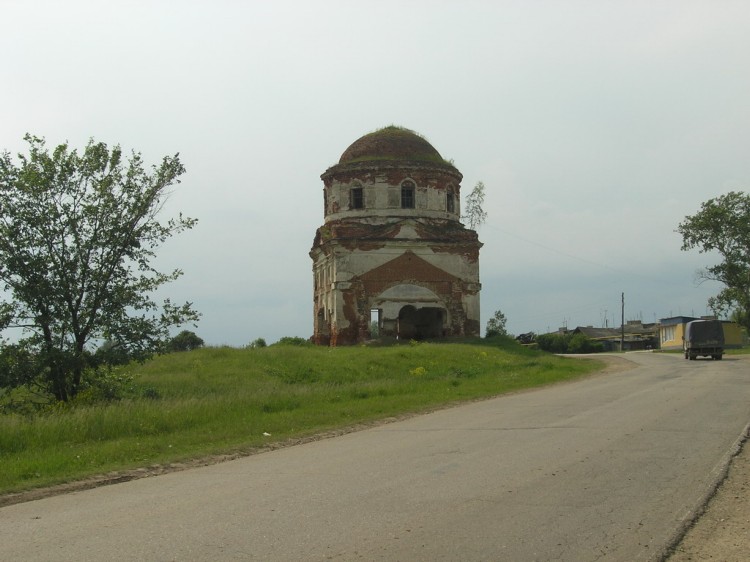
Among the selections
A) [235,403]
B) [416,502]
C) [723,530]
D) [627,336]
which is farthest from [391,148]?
[627,336]

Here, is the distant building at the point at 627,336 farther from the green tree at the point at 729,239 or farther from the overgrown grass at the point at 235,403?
the overgrown grass at the point at 235,403

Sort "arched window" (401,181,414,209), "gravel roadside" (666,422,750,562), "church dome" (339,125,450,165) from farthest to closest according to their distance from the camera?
"church dome" (339,125,450,165), "arched window" (401,181,414,209), "gravel roadside" (666,422,750,562)

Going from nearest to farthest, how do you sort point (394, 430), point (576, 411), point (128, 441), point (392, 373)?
point (128, 441) → point (394, 430) → point (576, 411) → point (392, 373)


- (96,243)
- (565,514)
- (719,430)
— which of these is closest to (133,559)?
(565,514)

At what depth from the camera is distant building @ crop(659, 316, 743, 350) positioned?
65250mm

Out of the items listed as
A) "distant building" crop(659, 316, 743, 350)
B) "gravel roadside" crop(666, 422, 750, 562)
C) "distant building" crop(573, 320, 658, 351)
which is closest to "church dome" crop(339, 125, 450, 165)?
"distant building" crop(659, 316, 743, 350)

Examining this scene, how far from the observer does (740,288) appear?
58.9m

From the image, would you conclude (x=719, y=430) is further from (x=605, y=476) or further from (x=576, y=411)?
(x=605, y=476)

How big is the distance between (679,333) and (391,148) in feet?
132

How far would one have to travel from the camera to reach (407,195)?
143 feet

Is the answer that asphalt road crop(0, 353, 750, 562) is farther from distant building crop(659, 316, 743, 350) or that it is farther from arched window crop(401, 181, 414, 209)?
distant building crop(659, 316, 743, 350)

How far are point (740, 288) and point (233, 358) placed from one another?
144ft

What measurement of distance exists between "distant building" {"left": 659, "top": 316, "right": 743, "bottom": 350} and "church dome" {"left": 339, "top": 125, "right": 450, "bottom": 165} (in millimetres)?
28227

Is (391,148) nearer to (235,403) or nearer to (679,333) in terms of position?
(235,403)
